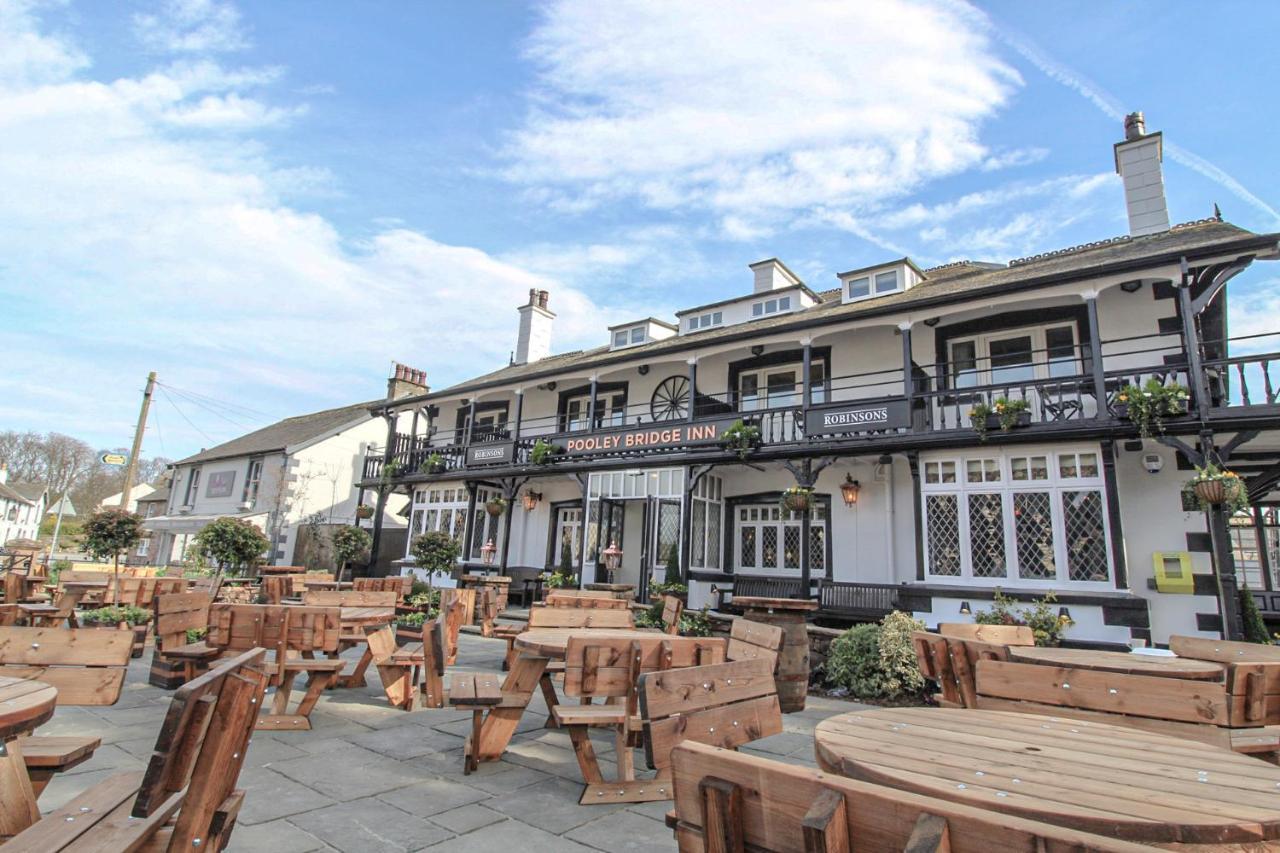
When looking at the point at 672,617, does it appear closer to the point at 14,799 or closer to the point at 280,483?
the point at 14,799

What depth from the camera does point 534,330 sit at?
78.3 ft

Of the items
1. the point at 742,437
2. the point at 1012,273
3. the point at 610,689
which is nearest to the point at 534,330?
the point at 742,437

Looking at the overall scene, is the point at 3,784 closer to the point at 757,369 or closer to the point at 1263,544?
the point at 757,369

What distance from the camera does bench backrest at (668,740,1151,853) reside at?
3.28ft

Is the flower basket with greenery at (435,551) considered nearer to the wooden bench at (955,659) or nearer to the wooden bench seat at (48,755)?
the wooden bench at (955,659)

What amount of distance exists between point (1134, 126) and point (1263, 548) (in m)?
10.3

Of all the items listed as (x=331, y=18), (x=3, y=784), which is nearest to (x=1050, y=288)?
(x=331, y=18)

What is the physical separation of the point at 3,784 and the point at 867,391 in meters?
13.6

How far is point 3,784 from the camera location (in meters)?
2.10

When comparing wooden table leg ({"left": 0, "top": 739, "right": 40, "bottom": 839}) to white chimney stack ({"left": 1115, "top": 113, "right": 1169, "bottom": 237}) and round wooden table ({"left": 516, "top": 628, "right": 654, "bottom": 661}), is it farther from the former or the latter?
white chimney stack ({"left": 1115, "top": 113, "right": 1169, "bottom": 237})

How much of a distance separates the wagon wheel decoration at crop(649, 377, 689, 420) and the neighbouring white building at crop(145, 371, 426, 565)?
11.9 m

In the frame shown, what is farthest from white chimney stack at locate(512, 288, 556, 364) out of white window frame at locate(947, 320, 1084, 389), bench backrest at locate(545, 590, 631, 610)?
bench backrest at locate(545, 590, 631, 610)

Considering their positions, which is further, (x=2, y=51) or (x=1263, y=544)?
(x=1263, y=544)

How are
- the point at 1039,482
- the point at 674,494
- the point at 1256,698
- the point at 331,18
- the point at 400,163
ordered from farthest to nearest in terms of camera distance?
the point at 674,494 < the point at 1039,482 < the point at 400,163 < the point at 331,18 < the point at 1256,698
